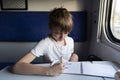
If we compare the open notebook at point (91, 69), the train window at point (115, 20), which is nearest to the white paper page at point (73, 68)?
the open notebook at point (91, 69)

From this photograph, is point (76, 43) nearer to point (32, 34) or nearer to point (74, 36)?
point (74, 36)

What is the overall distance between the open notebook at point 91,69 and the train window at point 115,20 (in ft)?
1.94

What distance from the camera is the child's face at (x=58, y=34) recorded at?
60.8 inches

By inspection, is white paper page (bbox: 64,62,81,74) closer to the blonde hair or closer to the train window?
the blonde hair

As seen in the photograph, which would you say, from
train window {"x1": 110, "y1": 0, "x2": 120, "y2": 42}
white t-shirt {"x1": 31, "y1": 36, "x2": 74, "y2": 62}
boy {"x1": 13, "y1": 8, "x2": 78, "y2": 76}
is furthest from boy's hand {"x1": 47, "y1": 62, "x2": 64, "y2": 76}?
train window {"x1": 110, "y1": 0, "x2": 120, "y2": 42}

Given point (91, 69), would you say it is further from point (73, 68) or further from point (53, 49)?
point (53, 49)

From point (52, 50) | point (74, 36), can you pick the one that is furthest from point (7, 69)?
point (74, 36)

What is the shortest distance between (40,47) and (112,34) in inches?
36.7

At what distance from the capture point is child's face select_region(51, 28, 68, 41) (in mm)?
1544

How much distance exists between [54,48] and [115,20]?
0.87 m

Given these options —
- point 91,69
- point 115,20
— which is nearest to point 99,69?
point 91,69

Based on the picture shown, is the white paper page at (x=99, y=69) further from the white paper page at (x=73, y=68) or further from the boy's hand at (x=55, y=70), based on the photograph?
the boy's hand at (x=55, y=70)

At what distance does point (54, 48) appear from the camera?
1676 millimetres

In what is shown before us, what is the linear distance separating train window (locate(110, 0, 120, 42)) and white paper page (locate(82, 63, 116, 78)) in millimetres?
577
